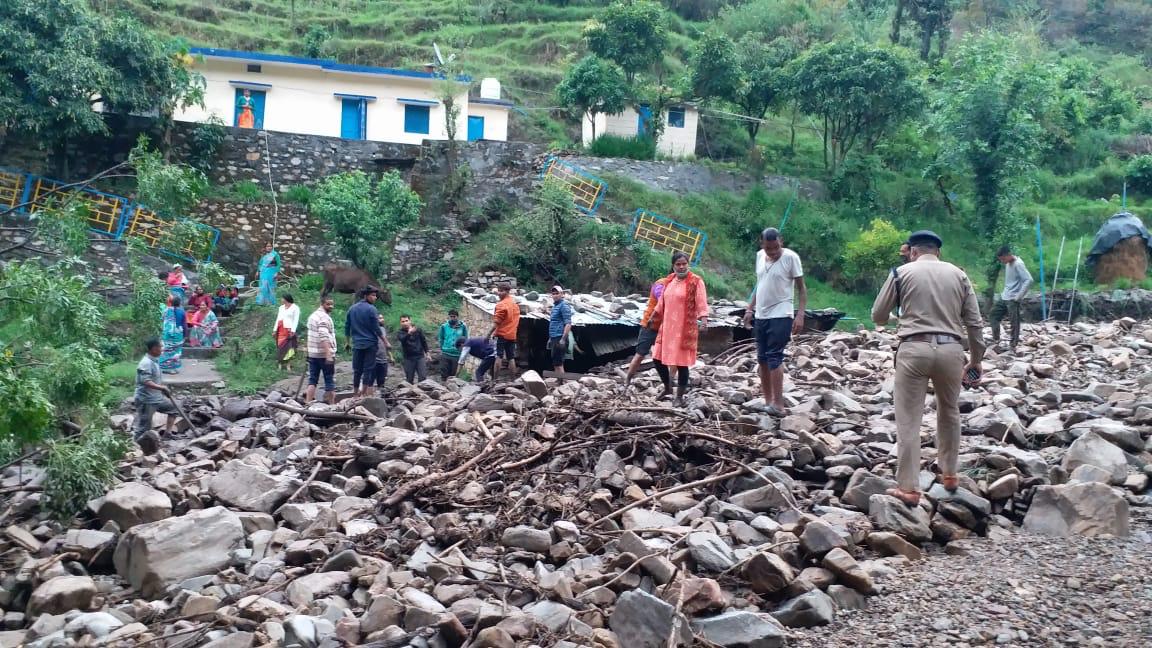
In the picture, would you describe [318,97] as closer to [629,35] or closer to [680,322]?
[629,35]

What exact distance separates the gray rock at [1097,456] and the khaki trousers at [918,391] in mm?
1164

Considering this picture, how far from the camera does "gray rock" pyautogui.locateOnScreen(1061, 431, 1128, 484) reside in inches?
249

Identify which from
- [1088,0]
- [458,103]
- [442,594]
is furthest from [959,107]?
[1088,0]

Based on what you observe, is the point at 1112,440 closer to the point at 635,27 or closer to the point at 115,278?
the point at 115,278

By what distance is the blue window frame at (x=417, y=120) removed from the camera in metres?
26.1

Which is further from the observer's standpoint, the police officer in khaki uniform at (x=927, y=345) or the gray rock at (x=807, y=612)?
the police officer in khaki uniform at (x=927, y=345)

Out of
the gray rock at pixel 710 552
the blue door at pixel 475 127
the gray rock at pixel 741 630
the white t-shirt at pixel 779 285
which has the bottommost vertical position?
the gray rock at pixel 741 630

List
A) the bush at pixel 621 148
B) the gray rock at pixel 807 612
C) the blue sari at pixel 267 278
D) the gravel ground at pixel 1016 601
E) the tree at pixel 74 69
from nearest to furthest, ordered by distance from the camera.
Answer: the gravel ground at pixel 1016 601
the gray rock at pixel 807 612
the tree at pixel 74 69
the blue sari at pixel 267 278
the bush at pixel 621 148

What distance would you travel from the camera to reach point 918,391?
570 centimetres

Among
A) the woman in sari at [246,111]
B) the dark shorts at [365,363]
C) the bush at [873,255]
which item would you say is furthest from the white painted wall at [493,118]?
the dark shorts at [365,363]

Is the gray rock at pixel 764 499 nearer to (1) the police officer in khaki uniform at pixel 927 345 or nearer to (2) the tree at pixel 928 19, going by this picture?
(1) the police officer in khaki uniform at pixel 927 345

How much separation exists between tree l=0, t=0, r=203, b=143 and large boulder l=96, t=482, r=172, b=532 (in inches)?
565

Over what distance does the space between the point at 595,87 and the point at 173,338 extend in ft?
44.6

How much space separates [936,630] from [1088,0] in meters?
47.4
